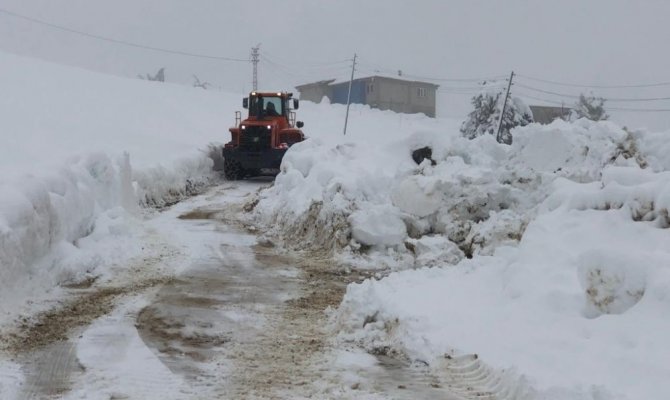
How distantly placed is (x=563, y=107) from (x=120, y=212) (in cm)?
5227

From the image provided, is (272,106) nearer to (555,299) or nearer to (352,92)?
(555,299)

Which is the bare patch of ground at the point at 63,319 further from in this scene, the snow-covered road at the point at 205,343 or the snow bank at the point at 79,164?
the snow bank at the point at 79,164

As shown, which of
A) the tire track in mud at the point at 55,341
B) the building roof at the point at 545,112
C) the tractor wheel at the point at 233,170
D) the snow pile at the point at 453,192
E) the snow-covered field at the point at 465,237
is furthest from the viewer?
the building roof at the point at 545,112

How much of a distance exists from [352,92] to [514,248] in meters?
61.7

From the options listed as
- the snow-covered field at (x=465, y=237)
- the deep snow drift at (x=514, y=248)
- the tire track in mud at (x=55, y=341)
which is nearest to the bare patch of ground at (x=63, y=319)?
the tire track in mud at (x=55, y=341)

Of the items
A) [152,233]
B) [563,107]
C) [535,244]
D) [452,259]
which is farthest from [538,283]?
[563,107]

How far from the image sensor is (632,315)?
16.5 ft

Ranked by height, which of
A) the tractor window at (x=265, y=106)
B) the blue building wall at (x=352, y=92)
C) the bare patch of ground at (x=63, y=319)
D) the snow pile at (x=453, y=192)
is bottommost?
the bare patch of ground at (x=63, y=319)

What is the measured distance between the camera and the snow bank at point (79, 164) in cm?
719

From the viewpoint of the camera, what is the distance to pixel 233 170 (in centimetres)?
2197

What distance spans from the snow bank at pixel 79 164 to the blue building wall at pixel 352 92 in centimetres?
2048

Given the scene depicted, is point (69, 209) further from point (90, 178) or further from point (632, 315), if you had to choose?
point (632, 315)

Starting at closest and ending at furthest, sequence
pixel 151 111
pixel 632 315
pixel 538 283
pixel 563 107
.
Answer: pixel 632 315 → pixel 538 283 → pixel 151 111 → pixel 563 107

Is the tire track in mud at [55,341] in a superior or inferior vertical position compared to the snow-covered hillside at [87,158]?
inferior
